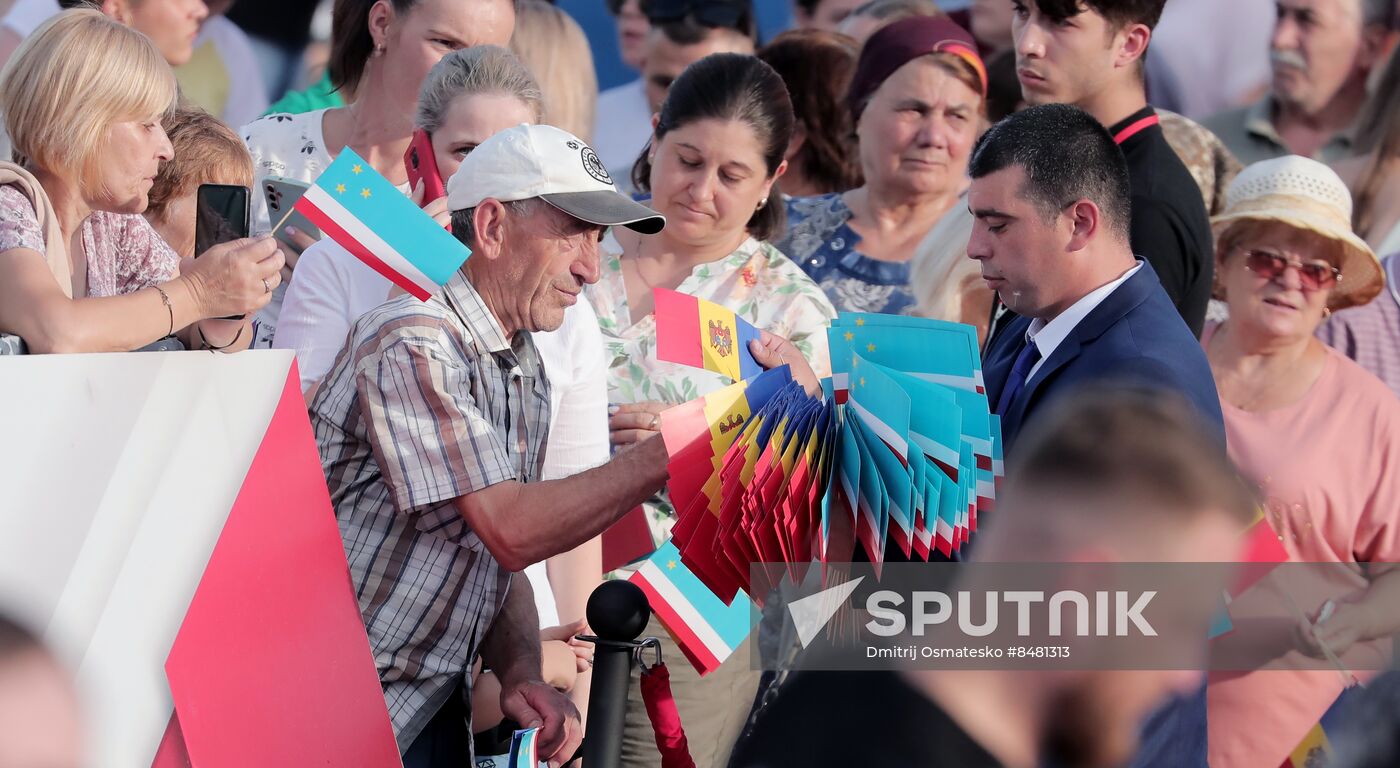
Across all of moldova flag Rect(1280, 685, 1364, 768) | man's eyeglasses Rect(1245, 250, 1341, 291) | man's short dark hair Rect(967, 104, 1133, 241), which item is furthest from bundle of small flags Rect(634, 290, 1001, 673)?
man's eyeglasses Rect(1245, 250, 1341, 291)

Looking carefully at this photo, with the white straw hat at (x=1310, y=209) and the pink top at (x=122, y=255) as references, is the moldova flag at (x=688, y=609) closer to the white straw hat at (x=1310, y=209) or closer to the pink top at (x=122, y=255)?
the pink top at (x=122, y=255)

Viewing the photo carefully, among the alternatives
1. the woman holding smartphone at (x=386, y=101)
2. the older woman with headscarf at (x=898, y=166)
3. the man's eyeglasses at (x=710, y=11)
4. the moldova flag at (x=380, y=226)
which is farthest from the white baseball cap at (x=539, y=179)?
the man's eyeglasses at (x=710, y=11)

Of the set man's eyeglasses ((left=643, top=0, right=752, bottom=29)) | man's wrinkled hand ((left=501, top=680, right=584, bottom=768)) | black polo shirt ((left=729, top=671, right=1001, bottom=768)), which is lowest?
man's wrinkled hand ((left=501, top=680, right=584, bottom=768))

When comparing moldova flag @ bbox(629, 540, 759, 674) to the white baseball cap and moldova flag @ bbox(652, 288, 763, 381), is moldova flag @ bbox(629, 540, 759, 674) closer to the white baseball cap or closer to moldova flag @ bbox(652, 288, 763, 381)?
moldova flag @ bbox(652, 288, 763, 381)

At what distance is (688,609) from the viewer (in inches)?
86.6

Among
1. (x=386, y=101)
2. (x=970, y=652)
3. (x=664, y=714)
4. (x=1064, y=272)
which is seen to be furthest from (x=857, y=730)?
(x=386, y=101)

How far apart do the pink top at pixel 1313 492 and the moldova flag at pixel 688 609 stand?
1.53 m

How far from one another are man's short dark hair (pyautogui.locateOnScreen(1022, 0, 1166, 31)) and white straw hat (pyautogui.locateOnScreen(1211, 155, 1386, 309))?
621mm

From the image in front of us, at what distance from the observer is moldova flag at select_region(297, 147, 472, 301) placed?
2354mm

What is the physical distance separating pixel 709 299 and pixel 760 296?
127 mm

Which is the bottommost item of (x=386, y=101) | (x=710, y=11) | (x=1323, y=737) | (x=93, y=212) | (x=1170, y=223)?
(x=1323, y=737)

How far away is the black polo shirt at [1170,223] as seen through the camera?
3.47m

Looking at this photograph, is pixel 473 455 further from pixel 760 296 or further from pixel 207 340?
pixel 760 296

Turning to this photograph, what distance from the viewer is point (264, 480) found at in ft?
6.93
